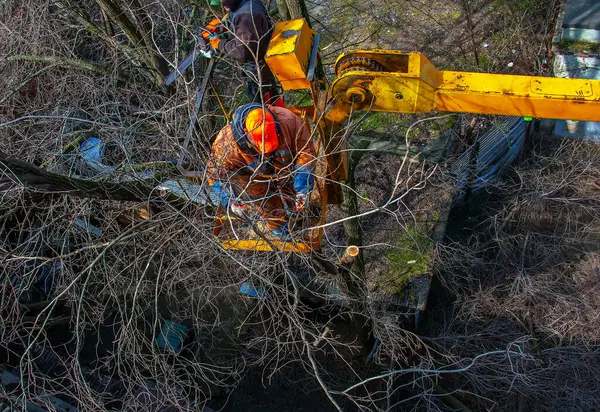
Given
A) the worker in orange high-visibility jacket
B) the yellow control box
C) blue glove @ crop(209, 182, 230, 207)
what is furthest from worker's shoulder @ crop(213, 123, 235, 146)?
the yellow control box

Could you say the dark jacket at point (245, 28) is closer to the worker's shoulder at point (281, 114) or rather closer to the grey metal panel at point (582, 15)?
the worker's shoulder at point (281, 114)

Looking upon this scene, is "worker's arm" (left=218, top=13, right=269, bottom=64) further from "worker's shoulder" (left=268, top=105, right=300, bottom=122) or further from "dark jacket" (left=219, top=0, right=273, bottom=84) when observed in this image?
"worker's shoulder" (left=268, top=105, right=300, bottom=122)

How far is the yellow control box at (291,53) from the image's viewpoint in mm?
3268

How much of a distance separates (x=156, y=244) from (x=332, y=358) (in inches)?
120

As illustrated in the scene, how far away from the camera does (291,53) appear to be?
3221 mm

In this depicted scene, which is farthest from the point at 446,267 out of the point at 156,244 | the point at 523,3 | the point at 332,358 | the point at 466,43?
the point at 523,3

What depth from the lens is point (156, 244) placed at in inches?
169

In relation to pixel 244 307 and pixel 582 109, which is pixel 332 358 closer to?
pixel 244 307

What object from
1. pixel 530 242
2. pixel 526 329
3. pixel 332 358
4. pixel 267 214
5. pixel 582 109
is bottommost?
pixel 332 358

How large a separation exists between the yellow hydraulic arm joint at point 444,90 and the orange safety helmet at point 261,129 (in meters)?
0.58

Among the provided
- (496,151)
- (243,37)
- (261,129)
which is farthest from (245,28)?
(496,151)

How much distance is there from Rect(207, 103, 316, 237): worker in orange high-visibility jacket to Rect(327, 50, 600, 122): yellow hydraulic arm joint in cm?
57

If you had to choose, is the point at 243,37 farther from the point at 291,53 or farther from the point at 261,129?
the point at 291,53

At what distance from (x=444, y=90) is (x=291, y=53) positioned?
1.04 m
